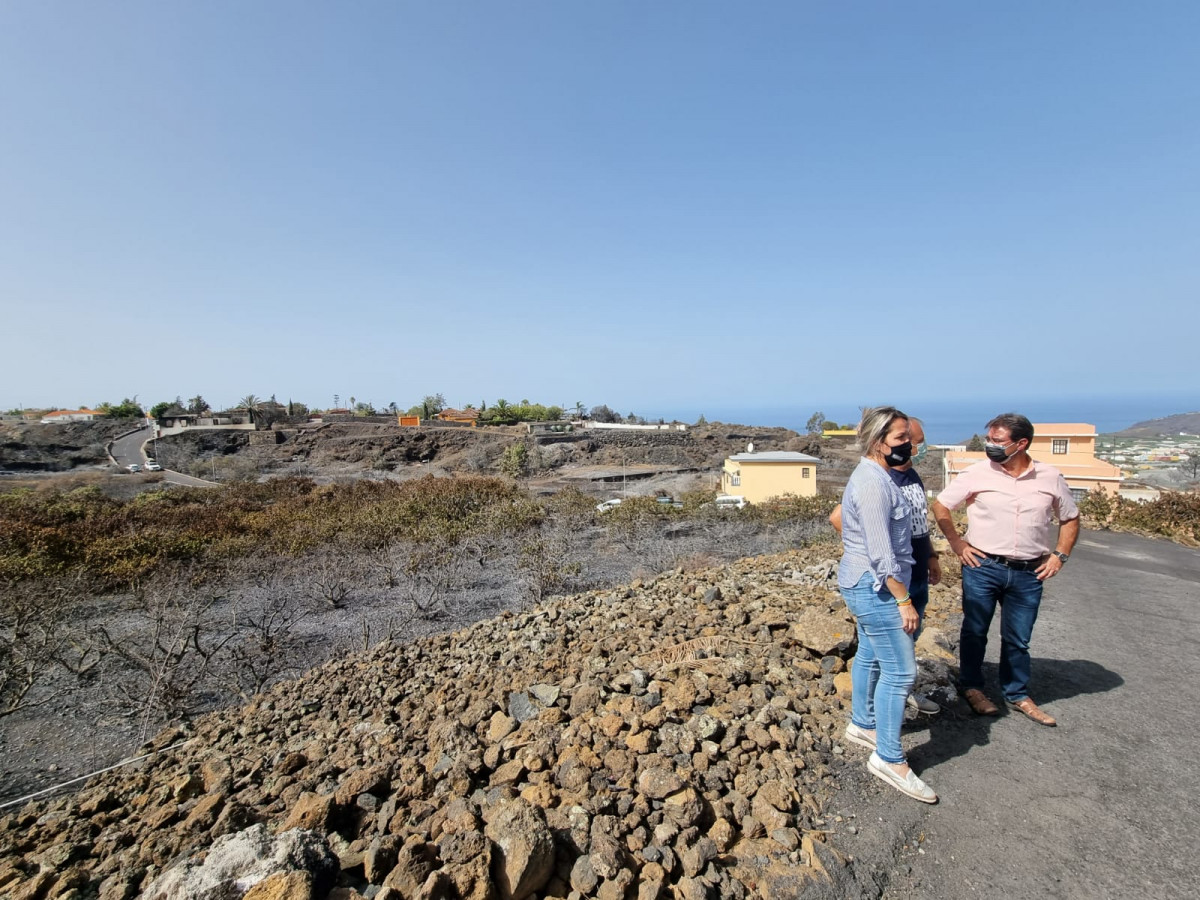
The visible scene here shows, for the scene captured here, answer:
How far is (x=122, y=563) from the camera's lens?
29.7 feet

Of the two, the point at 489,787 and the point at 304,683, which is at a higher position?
the point at 489,787

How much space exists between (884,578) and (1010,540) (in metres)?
1.01

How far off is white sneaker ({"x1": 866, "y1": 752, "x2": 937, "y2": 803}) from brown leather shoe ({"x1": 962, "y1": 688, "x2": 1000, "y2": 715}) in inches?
31.7

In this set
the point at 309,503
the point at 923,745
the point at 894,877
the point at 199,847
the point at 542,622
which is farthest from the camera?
the point at 309,503

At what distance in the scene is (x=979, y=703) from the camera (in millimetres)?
2633

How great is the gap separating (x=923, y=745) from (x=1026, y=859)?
2.08 ft

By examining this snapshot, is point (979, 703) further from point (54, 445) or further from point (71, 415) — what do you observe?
point (71, 415)

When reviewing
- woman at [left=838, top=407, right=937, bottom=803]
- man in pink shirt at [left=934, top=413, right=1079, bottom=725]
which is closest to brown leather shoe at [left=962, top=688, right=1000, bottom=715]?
man in pink shirt at [left=934, top=413, right=1079, bottom=725]

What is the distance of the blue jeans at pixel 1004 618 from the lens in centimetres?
254

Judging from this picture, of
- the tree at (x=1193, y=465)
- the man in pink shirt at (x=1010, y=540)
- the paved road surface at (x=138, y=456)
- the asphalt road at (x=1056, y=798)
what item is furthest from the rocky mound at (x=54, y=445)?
the tree at (x=1193, y=465)

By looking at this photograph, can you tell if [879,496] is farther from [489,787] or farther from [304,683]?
[304,683]

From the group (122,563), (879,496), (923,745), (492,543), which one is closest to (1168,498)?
(923,745)

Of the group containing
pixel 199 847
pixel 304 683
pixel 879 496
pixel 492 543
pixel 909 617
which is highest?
pixel 879 496

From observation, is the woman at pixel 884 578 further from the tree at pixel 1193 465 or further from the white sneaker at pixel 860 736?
the tree at pixel 1193 465
